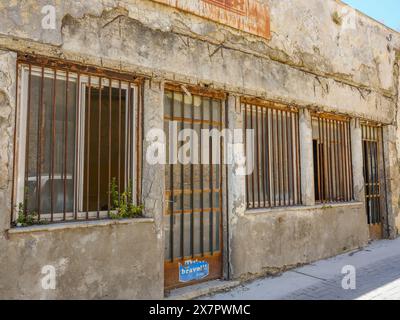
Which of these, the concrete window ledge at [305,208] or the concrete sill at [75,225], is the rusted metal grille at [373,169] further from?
the concrete sill at [75,225]

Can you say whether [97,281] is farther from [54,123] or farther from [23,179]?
[54,123]

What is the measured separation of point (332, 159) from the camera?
259 inches

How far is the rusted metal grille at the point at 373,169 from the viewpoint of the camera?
24.9ft

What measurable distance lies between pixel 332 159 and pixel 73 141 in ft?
16.1

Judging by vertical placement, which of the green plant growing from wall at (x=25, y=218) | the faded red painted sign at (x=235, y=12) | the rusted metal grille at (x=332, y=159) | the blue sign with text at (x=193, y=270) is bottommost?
the blue sign with text at (x=193, y=270)

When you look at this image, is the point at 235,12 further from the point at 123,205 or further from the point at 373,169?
the point at 373,169

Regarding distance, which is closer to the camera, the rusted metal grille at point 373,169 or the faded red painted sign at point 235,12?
the faded red painted sign at point 235,12

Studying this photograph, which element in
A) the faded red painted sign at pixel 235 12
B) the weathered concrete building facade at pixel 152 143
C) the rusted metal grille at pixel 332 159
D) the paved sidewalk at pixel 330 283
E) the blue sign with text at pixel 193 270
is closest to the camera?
the weathered concrete building facade at pixel 152 143

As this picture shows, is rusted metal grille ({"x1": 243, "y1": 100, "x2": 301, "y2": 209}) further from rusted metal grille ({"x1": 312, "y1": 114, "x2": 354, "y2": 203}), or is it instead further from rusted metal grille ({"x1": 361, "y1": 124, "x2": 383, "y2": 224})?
rusted metal grille ({"x1": 361, "y1": 124, "x2": 383, "y2": 224})

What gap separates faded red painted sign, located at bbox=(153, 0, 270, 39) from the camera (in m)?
4.41

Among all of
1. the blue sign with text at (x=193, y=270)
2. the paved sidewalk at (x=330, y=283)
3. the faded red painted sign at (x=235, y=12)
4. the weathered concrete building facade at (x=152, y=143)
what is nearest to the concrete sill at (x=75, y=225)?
the weathered concrete building facade at (x=152, y=143)

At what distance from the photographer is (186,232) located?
14.4 ft

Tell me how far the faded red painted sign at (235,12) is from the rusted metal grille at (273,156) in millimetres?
1121

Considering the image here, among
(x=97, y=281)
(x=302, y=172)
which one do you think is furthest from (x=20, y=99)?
(x=302, y=172)
